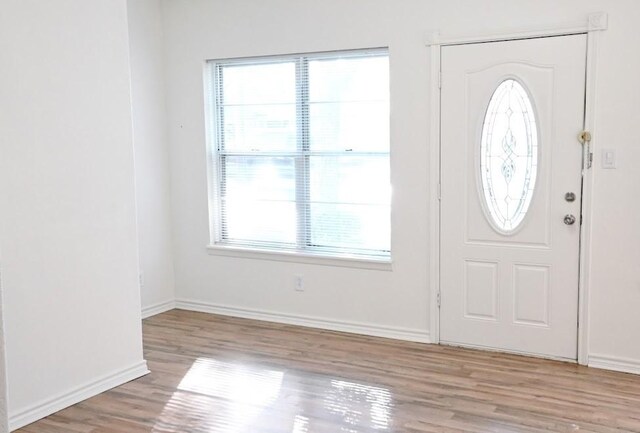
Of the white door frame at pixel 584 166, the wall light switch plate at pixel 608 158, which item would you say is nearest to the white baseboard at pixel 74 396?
the white door frame at pixel 584 166

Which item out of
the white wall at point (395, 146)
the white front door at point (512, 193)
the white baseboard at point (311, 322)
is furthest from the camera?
the white baseboard at point (311, 322)

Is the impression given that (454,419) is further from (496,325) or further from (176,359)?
(176,359)

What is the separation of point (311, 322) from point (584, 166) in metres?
2.27

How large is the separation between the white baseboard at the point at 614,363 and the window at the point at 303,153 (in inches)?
59.7

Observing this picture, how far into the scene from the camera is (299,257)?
17.3 ft

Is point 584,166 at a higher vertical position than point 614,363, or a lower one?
higher

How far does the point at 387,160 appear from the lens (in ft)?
16.2

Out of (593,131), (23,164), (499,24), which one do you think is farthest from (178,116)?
(593,131)

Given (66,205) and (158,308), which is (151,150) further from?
(66,205)

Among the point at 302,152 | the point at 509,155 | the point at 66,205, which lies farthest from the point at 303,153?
the point at 66,205

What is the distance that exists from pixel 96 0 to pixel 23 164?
1050 millimetres

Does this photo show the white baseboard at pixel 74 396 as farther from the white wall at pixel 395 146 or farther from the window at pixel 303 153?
the window at pixel 303 153

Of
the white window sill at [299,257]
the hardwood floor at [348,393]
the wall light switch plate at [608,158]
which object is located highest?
the wall light switch plate at [608,158]

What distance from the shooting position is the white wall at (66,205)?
350 cm
